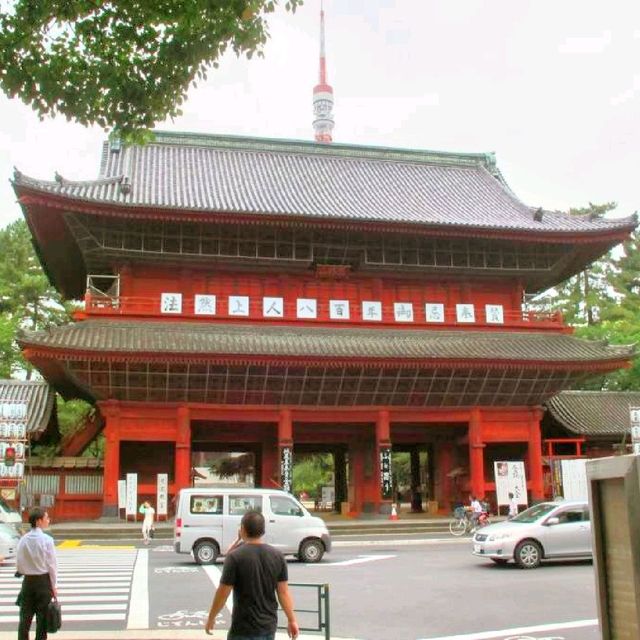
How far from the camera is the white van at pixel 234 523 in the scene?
19.1m

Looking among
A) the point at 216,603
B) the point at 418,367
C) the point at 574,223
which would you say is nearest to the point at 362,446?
the point at 418,367

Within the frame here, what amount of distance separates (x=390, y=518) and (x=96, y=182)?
56.0ft

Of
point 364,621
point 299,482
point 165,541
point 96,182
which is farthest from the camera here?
point 299,482

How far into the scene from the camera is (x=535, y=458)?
103 feet

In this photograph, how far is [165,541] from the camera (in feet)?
83.1

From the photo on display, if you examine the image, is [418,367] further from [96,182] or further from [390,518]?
[96,182]

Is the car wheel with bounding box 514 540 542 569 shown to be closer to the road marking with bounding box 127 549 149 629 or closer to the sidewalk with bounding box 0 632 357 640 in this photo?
the road marking with bounding box 127 549 149 629

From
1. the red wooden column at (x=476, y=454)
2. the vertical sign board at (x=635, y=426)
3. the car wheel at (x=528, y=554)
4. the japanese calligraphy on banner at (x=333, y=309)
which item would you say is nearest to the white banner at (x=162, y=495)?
the japanese calligraphy on banner at (x=333, y=309)

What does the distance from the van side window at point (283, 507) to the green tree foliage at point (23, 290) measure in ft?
94.6

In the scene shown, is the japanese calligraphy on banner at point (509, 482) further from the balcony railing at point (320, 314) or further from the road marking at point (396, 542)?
the balcony railing at point (320, 314)

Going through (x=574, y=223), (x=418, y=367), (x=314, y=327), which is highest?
(x=574, y=223)

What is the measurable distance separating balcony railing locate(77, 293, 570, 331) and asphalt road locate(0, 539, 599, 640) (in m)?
11.4

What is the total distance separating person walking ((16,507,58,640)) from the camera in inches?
345

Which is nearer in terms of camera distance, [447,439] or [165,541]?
[165,541]
